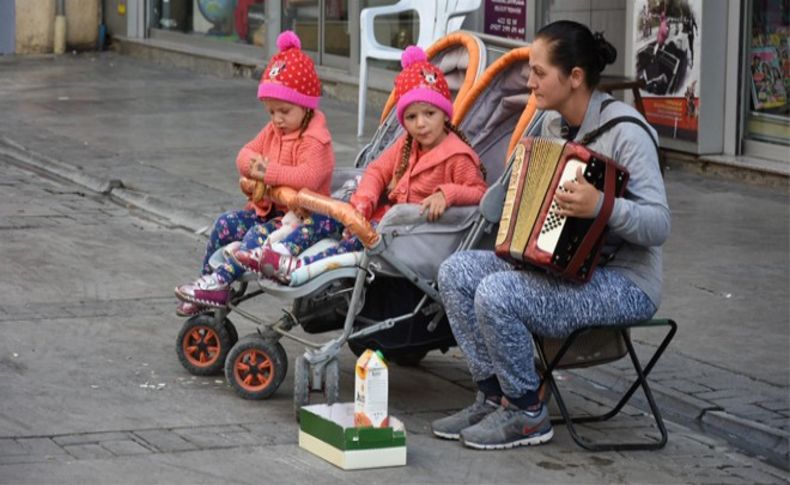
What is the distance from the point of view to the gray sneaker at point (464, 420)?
230 inches

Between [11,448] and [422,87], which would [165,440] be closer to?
[11,448]

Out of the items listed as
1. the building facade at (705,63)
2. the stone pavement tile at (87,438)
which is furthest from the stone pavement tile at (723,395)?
the building facade at (705,63)

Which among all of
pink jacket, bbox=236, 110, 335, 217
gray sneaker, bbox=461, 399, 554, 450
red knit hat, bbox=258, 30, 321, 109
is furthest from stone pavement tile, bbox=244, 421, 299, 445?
red knit hat, bbox=258, 30, 321, 109

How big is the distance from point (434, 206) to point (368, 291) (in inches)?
16.1

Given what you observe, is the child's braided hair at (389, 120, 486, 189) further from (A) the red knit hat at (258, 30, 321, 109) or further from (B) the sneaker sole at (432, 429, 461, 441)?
(B) the sneaker sole at (432, 429, 461, 441)

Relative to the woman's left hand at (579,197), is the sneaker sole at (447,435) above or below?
below

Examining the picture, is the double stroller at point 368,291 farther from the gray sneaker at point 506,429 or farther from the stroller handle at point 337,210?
the gray sneaker at point 506,429

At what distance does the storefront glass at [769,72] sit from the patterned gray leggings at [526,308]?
19.2 ft

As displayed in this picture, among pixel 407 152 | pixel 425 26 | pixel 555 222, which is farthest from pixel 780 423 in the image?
pixel 425 26

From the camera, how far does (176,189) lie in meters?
11.0

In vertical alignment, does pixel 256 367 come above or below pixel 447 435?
above

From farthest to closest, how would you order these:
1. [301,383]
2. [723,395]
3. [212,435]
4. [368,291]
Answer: [723,395] → [368,291] → [301,383] → [212,435]

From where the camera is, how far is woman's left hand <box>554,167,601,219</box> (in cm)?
529

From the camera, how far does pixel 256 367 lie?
6242 millimetres
